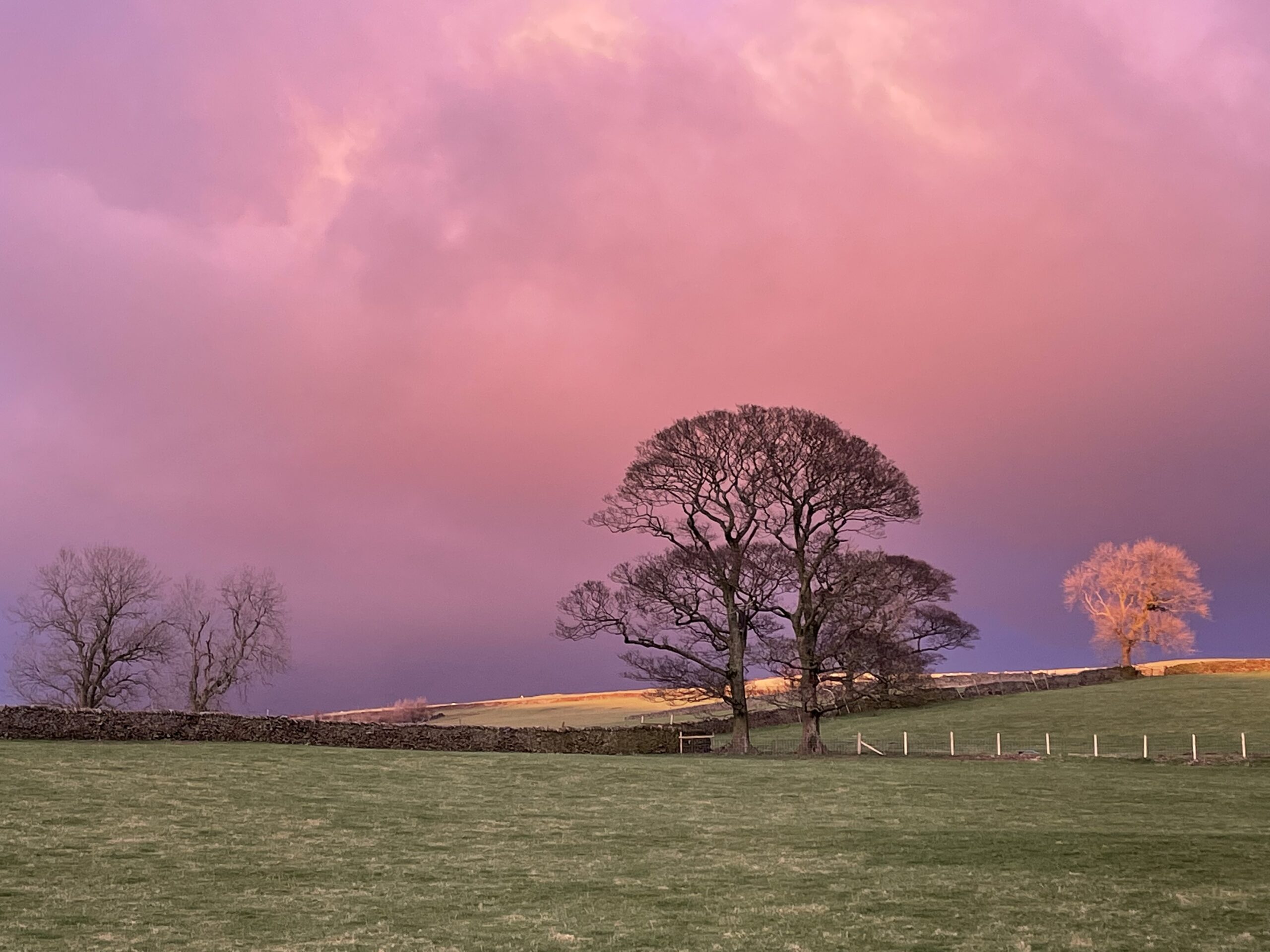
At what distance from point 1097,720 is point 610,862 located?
50972 mm

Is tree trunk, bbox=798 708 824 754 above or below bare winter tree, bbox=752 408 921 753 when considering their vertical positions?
below

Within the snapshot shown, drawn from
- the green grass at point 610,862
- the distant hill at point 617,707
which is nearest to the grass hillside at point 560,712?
the distant hill at point 617,707

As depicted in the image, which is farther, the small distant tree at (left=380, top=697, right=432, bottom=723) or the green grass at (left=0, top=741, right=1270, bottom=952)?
the small distant tree at (left=380, top=697, right=432, bottom=723)

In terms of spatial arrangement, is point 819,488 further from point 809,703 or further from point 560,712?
point 560,712

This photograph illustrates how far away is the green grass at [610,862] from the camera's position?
11.5 m

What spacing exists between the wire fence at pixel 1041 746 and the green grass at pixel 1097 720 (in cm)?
14

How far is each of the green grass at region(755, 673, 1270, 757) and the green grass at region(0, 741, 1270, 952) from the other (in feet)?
60.0

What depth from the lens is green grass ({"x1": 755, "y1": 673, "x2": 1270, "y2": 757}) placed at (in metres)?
49.0

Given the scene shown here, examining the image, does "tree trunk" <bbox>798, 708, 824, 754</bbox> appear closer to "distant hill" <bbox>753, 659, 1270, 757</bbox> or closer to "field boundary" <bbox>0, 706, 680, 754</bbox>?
"distant hill" <bbox>753, 659, 1270, 757</bbox>

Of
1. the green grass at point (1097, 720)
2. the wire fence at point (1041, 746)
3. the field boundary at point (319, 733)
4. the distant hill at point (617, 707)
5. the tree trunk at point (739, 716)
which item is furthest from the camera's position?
the distant hill at point (617, 707)

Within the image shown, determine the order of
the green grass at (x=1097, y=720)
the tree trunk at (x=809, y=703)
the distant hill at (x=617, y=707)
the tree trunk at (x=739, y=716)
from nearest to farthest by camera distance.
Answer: the tree trunk at (x=809, y=703) → the green grass at (x=1097, y=720) → the tree trunk at (x=739, y=716) → the distant hill at (x=617, y=707)

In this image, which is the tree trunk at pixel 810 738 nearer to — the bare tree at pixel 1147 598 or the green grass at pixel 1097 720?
the green grass at pixel 1097 720

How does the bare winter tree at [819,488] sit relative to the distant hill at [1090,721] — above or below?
above

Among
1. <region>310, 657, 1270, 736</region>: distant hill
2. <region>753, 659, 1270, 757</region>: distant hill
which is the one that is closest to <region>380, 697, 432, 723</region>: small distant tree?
<region>310, 657, 1270, 736</region>: distant hill
